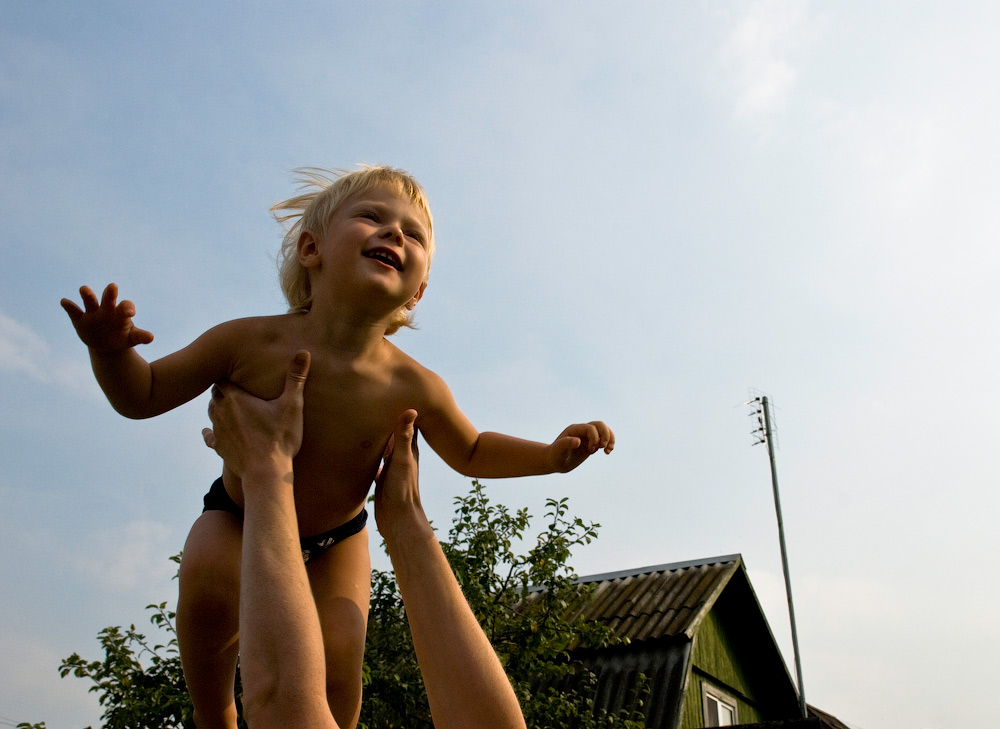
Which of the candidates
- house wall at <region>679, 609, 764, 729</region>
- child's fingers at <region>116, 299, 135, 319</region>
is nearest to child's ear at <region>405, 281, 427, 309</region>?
child's fingers at <region>116, 299, 135, 319</region>

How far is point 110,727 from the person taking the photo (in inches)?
222

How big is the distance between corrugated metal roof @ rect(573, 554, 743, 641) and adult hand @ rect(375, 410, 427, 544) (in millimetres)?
8260

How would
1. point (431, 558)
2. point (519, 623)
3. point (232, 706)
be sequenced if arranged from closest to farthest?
point (431, 558) < point (232, 706) < point (519, 623)

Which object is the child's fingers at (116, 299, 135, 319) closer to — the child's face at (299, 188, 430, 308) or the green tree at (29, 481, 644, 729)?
the child's face at (299, 188, 430, 308)

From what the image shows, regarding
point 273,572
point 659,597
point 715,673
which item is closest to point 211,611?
point 273,572

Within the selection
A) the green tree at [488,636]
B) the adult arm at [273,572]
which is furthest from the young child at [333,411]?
the green tree at [488,636]

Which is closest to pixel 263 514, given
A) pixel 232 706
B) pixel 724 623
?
pixel 232 706

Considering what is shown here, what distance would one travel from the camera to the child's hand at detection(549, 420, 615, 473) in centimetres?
220

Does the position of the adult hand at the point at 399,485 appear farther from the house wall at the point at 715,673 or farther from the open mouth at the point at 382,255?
the house wall at the point at 715,673

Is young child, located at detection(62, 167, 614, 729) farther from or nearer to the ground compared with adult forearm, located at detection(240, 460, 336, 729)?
farther from the ground

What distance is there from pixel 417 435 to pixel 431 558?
1.65 feet

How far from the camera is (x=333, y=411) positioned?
85.3 inches

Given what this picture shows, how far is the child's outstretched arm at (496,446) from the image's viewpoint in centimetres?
221

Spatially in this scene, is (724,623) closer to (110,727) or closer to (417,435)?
(110,727)
